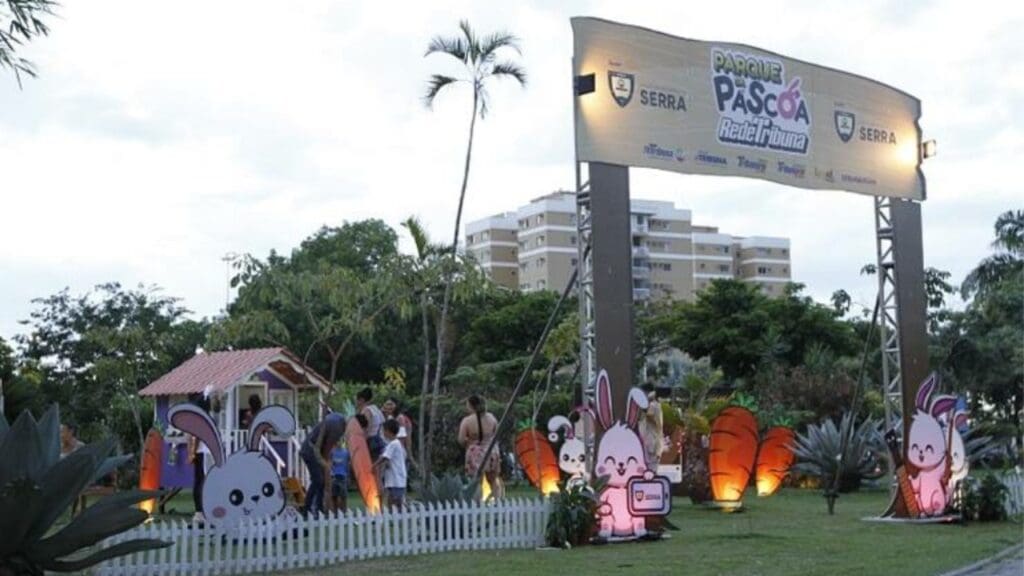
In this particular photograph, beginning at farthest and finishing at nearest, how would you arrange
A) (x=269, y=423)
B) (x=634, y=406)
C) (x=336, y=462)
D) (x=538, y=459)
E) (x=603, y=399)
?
1. (x=538, y=459)
2. (x=336, y=462)
3. (x=634, y=406)
4. (x=603, y=399)
5. (x=269, y=423)

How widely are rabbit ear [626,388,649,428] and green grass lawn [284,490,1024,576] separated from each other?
53.2 inches

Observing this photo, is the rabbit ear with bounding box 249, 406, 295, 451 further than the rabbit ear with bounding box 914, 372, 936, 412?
No

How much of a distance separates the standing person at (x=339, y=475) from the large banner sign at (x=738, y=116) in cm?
488

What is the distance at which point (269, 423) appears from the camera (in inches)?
488

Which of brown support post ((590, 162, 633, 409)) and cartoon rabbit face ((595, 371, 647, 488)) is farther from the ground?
brown support post ((590, 162, 633, 409))

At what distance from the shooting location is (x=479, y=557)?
485 inches

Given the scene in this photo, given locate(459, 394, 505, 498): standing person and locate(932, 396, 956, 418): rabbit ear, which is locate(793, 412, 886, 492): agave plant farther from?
locate(459, 394, 505, 498): standing person

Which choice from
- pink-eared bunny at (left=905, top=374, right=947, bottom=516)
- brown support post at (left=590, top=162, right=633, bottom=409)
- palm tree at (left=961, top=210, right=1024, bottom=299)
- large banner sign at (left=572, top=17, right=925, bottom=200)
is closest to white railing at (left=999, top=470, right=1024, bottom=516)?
pink-eared bunny at (left=905, top=374, right=947, bottom=516)

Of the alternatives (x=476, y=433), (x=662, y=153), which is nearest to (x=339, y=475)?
(x=476, y=433)

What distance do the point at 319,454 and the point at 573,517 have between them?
2.92 metres

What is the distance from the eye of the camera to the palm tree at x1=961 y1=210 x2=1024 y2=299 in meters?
42.8

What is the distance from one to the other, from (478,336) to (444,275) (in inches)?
1217

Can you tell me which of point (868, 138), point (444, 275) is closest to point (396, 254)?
point (444, 275)

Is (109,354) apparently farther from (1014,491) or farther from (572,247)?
(572,247)
